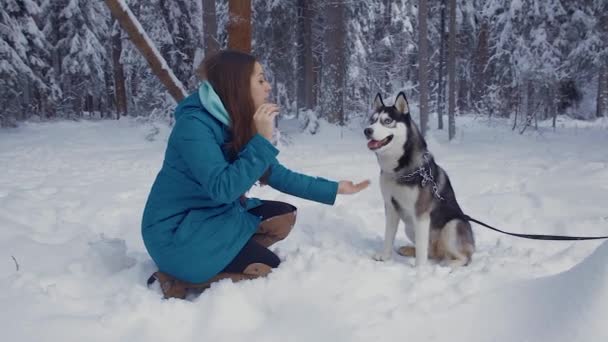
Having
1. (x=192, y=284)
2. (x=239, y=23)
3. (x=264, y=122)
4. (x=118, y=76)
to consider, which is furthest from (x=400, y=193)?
(x=118, y=76)

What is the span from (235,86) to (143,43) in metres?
2.73

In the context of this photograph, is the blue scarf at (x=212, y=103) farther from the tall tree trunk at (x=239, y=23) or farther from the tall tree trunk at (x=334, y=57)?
the tall tree trunk at (x=334, y=57)

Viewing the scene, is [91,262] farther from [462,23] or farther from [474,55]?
[474,55]

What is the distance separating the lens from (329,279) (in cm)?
266

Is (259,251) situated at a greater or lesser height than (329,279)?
greater

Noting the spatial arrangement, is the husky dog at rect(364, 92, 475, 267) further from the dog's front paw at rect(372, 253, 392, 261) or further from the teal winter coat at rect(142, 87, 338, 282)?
the teal winter coat at rect(142, 87, 338, 282)

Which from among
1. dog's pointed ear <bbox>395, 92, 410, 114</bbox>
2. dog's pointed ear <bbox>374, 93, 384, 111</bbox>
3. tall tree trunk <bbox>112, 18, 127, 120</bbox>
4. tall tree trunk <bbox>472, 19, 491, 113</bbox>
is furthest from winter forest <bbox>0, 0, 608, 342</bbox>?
tall tree trunk <bbox>112, 18, 127, 120</bbox>

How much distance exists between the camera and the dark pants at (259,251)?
2.68 metres

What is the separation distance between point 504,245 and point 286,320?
238 centimetres

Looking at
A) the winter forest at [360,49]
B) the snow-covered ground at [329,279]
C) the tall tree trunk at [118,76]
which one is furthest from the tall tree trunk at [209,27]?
the tall tree trunk at [118,76]

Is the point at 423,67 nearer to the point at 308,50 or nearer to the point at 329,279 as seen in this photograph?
the point at 308,50

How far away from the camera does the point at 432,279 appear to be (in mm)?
2588

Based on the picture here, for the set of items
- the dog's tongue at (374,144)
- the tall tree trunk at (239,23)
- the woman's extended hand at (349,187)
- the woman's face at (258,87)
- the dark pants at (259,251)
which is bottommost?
the dark pants at (259,251)

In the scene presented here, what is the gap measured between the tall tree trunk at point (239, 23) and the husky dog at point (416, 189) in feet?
11.3
